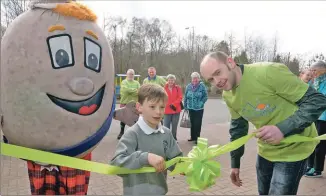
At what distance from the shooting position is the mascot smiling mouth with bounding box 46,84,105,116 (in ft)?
7.21

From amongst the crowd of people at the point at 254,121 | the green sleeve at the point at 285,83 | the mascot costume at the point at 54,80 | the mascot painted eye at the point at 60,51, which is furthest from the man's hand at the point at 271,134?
the mascot painted eye at the point at 60,51

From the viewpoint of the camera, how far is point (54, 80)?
2.16m

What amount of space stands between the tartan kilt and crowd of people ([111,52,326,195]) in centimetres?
49

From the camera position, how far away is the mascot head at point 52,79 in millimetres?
2129

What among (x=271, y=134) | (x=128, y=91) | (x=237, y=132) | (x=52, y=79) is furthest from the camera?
(x=128, y=91)

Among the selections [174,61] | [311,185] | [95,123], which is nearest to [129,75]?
[311,185]

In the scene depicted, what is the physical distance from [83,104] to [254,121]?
4.54 feet

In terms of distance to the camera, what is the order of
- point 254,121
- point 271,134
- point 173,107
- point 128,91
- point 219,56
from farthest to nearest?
1. point 173,107
2. point 128,91
3. point 254,121
4. point 219,56
5. point 271,134

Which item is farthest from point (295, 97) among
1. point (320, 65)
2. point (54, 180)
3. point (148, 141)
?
point (320, 65)

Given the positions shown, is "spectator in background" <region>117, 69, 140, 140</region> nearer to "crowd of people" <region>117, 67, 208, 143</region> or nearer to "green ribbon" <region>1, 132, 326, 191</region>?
"crowd of people" <region>117, 67, 208, 143</region>

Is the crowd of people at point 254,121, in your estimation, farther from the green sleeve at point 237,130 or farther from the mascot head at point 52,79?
the mascot head at point 52,79

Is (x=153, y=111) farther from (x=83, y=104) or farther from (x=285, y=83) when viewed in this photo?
(x=285, y=83)

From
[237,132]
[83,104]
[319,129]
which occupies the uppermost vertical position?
[83,104]

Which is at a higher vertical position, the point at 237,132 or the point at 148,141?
the point at 148,141
